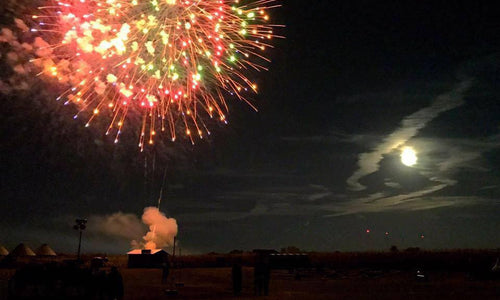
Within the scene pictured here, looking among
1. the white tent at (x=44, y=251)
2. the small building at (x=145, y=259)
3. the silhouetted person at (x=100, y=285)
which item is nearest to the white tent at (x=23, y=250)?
the white tent at (x=44, y=251)

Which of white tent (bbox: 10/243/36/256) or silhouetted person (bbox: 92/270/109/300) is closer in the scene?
silhouetted person (bbox: 92/270/109/300)

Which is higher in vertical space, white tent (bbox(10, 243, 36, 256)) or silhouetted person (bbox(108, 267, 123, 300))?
white tent (bbox(10, 243, 36, 256))

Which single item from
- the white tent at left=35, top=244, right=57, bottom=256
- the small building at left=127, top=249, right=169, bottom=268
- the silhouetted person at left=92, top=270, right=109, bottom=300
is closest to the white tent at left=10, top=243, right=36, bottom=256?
the white tent at left=35, top=244, right=57, bottom=256

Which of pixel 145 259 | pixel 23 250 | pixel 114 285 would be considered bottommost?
pixel 114 285

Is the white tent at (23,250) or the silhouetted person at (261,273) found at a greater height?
the white tent at (23,250)

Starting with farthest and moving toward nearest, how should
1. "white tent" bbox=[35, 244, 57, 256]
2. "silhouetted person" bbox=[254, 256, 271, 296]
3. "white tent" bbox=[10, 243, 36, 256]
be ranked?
"white tent" bbox=[35, 244, 57, 256]
"white tent" bbox=[10, 243, 36, 256]
"silhouetted person" bbox=[254, 256, 271, 296]

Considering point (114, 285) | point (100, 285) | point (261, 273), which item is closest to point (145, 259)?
point (261, 273)

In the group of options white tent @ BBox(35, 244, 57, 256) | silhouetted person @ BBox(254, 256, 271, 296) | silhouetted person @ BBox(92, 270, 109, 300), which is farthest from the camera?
white tent @ BBox(35, 244, 57, 256)

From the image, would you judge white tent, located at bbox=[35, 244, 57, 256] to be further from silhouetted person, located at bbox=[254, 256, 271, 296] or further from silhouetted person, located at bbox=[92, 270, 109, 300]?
silhouetted person, located at bbox=[92, 270, 109, 300]

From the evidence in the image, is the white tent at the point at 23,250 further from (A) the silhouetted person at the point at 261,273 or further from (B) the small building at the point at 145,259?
(A) the silhouetted person at the point at 261,273

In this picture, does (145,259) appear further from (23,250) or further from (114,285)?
(114,285)

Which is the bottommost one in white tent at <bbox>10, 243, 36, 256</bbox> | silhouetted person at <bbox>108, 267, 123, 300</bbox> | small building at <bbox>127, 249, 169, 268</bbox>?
silhouetted person at <bbox>108, 267, 123, 300</bbox>

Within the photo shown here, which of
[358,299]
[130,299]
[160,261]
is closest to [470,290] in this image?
[358,299]

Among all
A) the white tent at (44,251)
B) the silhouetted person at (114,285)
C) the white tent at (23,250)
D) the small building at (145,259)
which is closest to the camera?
the silhouetted person at (114,285)
